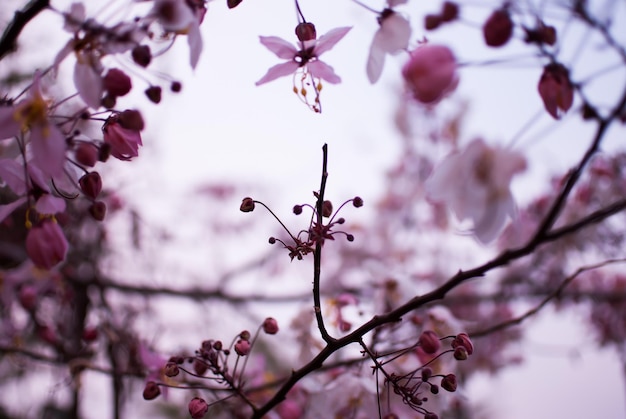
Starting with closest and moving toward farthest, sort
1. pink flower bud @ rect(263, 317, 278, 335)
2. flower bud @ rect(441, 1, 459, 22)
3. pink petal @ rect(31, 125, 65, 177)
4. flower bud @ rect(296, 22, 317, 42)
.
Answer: pink petal @ rect(31, 125, 65, 177)
flower bud @ rect(441, 1, 459, 22)
flower bud @ rect(296, 22, 317, 42)
pink flower bud @ rect(263, 317, 278, 335)

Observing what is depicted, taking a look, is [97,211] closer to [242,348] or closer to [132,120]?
[132,120]

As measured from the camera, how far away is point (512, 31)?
2.11 ft

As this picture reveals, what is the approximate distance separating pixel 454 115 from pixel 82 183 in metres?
3.76

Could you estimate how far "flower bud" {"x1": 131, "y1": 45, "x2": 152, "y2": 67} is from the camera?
63cm

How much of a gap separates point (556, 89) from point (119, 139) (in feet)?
1.96

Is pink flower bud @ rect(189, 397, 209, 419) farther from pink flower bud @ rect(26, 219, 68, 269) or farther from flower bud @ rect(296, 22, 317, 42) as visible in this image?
flower bud @ rect(296, 22, 317, 42)

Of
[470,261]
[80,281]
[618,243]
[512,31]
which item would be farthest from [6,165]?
[470,261]

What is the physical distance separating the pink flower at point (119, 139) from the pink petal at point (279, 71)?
215mm

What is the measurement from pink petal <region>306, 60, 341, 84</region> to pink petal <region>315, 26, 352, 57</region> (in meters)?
0.02

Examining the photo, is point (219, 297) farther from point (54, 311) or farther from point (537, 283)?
point (537, 283)

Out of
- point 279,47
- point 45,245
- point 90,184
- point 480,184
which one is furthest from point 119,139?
point 480,184

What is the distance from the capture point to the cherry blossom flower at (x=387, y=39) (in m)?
0.77

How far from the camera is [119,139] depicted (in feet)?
2.40

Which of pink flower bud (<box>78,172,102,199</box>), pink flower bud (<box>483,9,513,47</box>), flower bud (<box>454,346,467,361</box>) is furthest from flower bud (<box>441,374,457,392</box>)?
pink flower bud (<box>78,172,102,199</box>)
